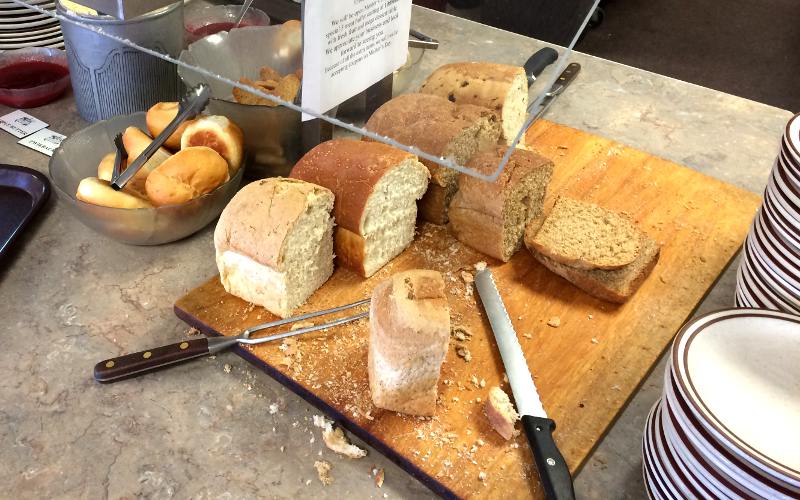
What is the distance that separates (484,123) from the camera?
52.6 inches

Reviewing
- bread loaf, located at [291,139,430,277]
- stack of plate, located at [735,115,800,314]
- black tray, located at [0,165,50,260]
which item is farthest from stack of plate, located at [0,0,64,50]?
stack of plate, located at [735,115,800,314]

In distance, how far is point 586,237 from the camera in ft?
4.90

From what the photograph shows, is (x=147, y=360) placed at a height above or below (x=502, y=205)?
below

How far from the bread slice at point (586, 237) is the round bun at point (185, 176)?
2.29 feet

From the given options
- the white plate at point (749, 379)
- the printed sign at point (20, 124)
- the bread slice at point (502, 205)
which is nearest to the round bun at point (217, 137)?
the bread slice at point (502, 205)

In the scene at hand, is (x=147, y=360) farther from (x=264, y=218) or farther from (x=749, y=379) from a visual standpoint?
(x=749, y=379)

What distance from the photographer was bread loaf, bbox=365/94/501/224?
3.43 feet

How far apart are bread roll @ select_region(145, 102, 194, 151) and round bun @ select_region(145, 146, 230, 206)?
90 mm

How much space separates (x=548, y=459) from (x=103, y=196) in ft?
3.22

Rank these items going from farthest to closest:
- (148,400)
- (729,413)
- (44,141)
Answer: (44,141)
(148,400)
(729,413)

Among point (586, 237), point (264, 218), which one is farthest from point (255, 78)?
point (586, 237)

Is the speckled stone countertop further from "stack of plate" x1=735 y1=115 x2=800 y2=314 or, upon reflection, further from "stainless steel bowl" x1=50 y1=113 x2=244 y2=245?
"stack of plate" x1=735 y1=115 x2=800 y2=314

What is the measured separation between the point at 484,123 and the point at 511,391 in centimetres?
52

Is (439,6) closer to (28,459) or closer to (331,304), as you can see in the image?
(331,304)
